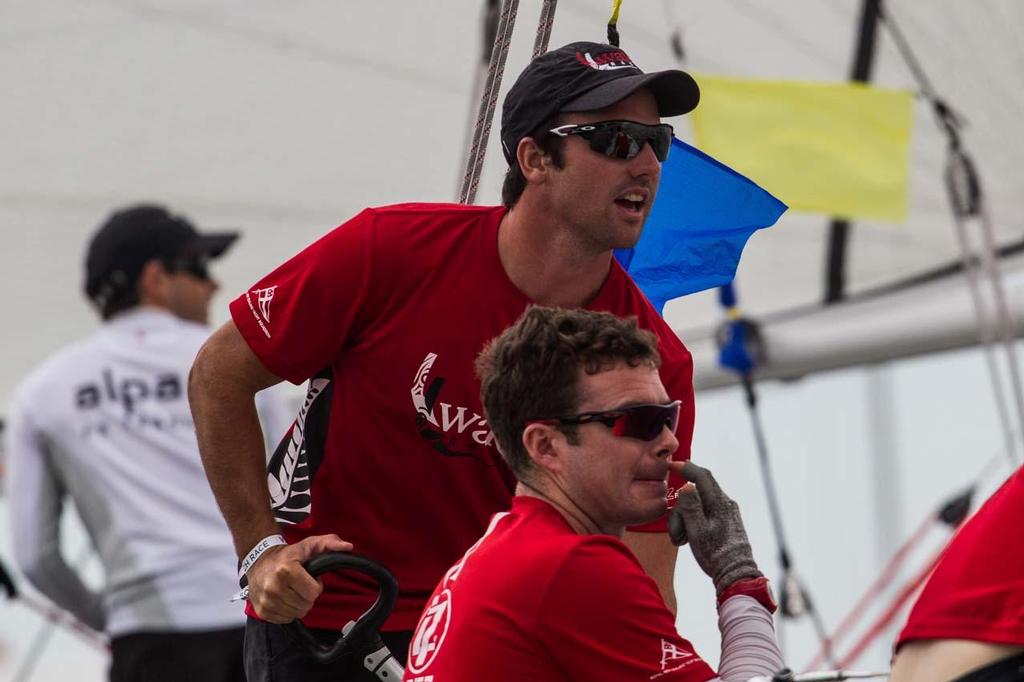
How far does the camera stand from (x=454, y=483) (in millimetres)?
1964

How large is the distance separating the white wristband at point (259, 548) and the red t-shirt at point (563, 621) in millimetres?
419

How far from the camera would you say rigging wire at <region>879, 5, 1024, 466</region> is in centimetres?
328

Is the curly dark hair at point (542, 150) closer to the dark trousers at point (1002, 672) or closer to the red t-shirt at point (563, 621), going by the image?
the red t-shirt at point (563, 621)

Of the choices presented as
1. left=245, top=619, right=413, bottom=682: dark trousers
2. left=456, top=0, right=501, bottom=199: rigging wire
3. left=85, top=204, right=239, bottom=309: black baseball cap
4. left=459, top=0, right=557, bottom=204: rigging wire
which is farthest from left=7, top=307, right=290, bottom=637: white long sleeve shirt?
left=459, top=0, right=557, bottom=204: rigging wire

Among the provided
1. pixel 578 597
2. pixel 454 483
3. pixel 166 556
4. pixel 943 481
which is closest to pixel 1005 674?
pixel 578 597

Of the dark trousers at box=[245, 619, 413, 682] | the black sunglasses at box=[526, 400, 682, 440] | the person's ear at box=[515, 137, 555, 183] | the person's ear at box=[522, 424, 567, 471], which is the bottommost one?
the dark trousers at box=[245, 619, 413, 682]

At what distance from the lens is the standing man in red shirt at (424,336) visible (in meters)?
1.91

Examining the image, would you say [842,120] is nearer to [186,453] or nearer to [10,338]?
[186,453]

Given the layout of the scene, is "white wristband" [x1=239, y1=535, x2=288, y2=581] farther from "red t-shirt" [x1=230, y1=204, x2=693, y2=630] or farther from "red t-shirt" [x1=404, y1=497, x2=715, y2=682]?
"red t-shirt" [x1=404, y1=497, x2=715, y2=682]

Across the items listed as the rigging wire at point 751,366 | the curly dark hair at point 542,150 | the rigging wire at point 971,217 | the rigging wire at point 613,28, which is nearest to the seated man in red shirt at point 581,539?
the curly dark hair at point 542,150

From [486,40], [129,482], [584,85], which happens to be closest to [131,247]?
[129,482]

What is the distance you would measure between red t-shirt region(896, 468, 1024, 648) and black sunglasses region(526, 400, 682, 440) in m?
0.34

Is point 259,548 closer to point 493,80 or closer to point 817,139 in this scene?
point 493,80

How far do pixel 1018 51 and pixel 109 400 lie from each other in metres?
1.91
